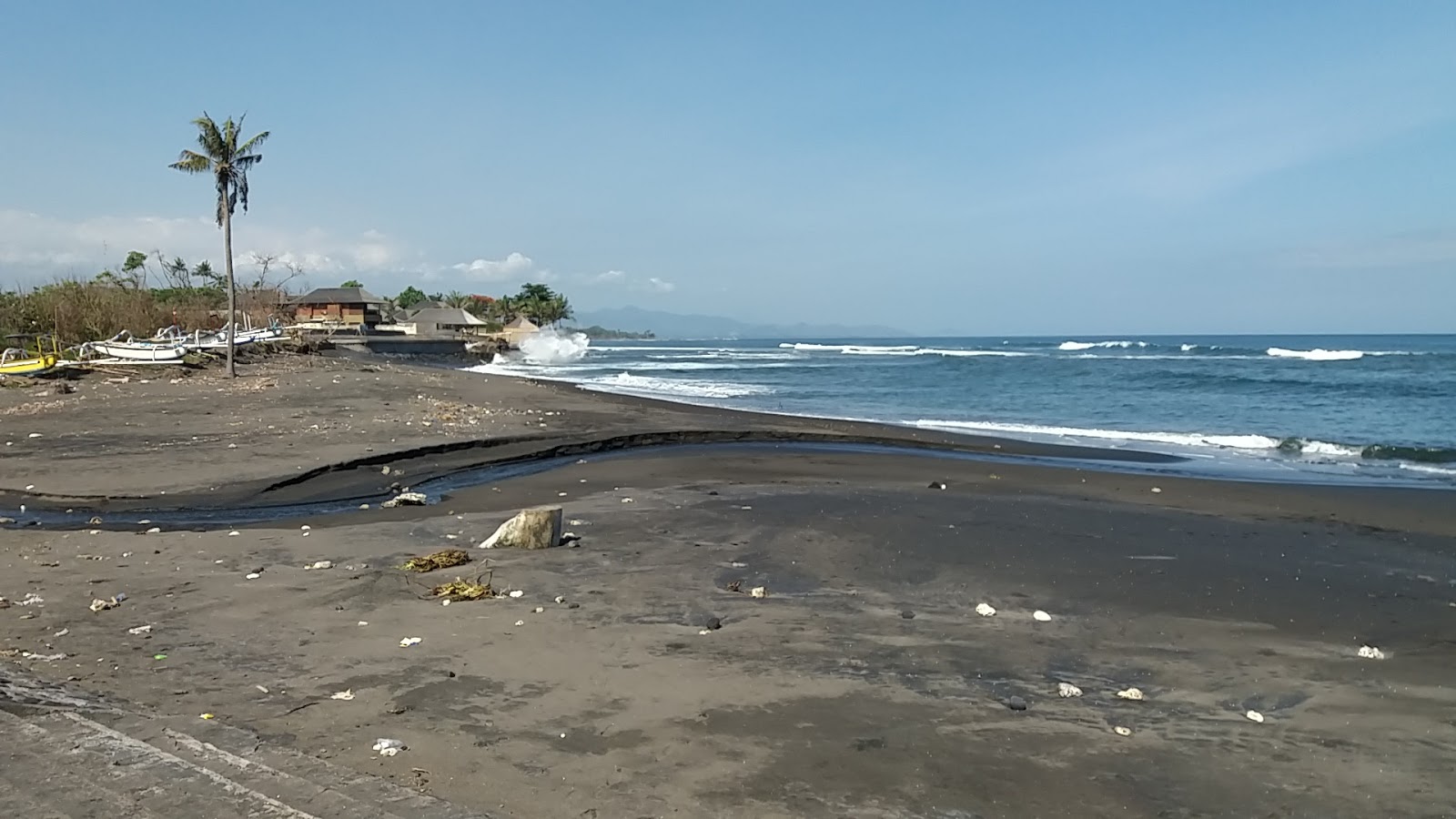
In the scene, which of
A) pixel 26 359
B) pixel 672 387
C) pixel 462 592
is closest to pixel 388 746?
pixel 462 592

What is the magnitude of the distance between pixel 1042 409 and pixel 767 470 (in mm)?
19340

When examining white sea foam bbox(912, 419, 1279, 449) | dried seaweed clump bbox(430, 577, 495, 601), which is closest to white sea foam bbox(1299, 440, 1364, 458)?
white sea foam bbox(912, 419, 1279, 449)

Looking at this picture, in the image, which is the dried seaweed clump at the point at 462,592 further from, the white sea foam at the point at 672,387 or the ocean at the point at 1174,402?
the white sea foam at the point at 672,387

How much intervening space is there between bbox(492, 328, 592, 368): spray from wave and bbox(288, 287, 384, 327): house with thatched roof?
15812 mm

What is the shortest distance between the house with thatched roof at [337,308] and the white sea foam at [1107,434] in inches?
2950

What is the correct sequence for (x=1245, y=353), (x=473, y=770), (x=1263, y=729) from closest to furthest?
(x=473, y=770), (x=1263, y=729), (x=1245, y=353)

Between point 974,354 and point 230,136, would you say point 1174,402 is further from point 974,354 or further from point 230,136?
point 974,354

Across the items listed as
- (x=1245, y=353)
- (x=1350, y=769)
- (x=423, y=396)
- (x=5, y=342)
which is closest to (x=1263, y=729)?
(x=1350, y=769)

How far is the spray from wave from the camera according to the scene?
72.2m

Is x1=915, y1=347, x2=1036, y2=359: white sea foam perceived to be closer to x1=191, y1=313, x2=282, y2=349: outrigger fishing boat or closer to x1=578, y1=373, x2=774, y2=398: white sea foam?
x1=578, y1=373, x2=774, y2=398: white sea foam

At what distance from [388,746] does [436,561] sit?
3925 mm

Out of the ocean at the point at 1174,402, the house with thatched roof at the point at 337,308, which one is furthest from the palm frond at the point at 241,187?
the house with thatched roof at the point at 337,308

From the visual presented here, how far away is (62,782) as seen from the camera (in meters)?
3.79

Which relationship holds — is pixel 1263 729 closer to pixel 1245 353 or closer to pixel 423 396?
pixel 423 396
